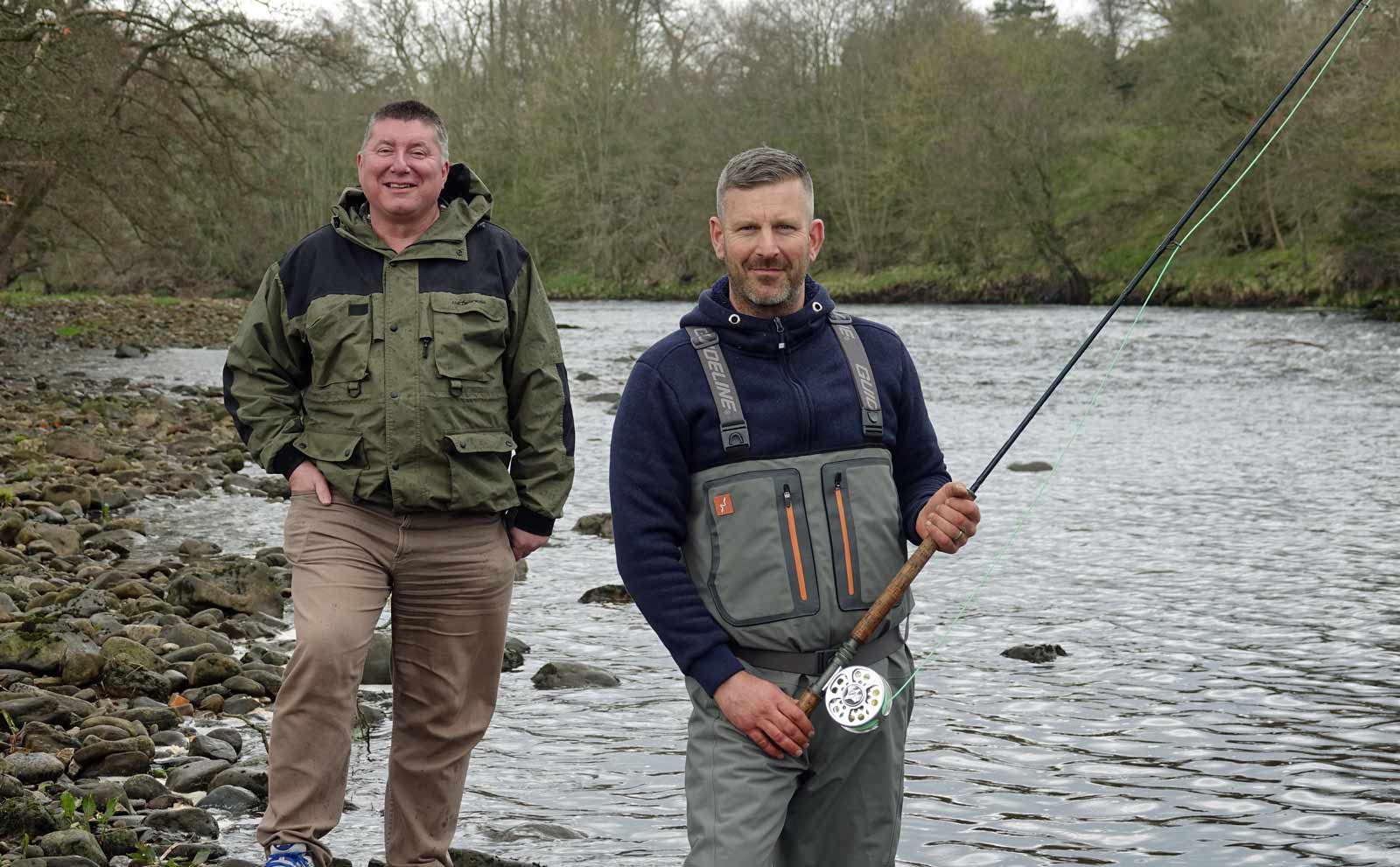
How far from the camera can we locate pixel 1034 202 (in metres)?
50.0

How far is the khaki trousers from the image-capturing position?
3717 millimetres

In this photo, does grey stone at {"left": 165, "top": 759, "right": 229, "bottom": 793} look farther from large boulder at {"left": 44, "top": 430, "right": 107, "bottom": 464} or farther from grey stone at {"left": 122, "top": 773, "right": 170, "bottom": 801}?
large boulder at {"left": 44, "top": 430, "right": 107, "bottom": 464}

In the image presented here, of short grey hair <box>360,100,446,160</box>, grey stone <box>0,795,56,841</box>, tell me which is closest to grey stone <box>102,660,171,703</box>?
grey stone <box>0,795,56,841</box>

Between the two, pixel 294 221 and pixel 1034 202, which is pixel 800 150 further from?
pixel 294 221

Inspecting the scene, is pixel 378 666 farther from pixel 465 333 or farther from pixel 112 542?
pixel 465 333

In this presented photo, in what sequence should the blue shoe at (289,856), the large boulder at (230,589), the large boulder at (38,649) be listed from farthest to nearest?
the large boulder at (230,589)
the large boulder at (38,649)
the blue shoe at (289,856)

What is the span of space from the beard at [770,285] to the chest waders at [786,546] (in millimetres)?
150

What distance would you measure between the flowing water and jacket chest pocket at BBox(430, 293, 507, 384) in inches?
69.5

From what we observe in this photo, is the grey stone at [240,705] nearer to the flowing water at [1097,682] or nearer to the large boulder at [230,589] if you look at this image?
the flowing water at [1097,682]

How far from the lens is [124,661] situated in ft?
20.6

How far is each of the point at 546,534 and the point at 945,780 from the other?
98.1 inches

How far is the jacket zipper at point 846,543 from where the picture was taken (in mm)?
2957

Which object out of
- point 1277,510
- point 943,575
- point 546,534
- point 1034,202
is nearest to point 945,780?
point 546,534

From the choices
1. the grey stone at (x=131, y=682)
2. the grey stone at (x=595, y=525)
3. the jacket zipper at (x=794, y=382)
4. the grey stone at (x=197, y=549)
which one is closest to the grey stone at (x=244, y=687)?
the grey stone at (x=131, y=682)
